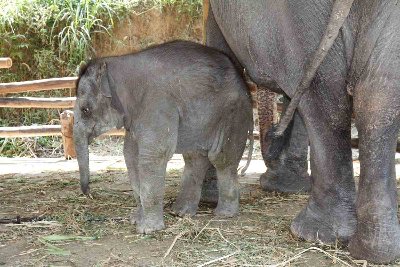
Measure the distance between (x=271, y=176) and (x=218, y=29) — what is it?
1152mm

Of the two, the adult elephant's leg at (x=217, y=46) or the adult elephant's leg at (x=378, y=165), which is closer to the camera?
the adult elephant's leg at (x=378, y=165)

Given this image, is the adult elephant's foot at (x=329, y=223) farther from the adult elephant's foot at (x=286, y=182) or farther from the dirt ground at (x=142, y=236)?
the adult elephant's foot at (x=286, y=182)

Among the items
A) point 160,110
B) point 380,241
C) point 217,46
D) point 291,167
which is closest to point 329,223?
point 380,241

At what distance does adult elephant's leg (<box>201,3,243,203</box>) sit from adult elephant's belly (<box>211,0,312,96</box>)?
25 centimetres

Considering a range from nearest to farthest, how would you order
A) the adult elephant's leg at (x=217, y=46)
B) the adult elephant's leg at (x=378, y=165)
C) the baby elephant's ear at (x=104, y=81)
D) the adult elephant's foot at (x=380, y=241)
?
the adult elephant's leg at (x=378, y=165), the adult elephant's foot at (x=380, y=241), the baby elephant's ear at (x=104, y=81), the adult elephant's leg at (x=217, y=46)

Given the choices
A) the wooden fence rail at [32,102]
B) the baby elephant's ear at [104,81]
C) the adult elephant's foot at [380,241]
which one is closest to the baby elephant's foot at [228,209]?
the baby elephant's ear at [104,81]

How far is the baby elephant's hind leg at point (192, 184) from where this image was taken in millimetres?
4016

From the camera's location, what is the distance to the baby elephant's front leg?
361 cm

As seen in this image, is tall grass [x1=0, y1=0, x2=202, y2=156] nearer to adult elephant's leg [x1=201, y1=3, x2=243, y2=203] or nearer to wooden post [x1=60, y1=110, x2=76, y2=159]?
wooden post [x1=60, y1=110, x2=76, y2=159]

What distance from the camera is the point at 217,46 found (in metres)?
4.58

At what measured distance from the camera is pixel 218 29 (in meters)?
4.60

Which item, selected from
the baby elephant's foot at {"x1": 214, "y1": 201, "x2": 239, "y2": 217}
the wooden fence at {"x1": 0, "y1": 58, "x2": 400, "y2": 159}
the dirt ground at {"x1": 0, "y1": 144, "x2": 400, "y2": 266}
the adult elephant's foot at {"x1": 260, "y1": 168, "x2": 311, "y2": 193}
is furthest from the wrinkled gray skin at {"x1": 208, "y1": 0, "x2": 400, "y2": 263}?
the wooden fence at {"x1": 0, "y1": 58, "x2": 400, "y2": 159}

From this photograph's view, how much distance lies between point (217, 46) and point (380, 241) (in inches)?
84.1

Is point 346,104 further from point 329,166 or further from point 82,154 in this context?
point 82,154
